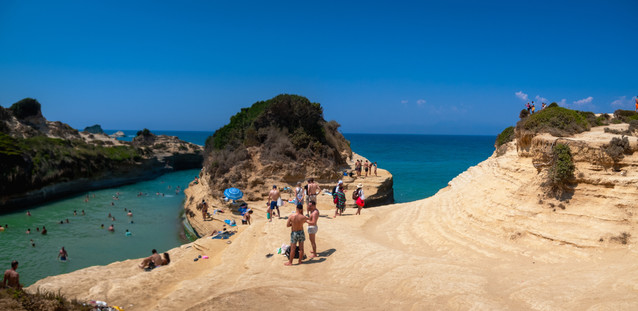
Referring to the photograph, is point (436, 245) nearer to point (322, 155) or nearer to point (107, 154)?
point (322, 155)

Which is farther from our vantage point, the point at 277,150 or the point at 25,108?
the point at 25,108

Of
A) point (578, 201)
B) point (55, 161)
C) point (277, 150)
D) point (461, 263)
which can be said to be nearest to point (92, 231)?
point (277, 150)

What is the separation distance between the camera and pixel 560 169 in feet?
29.7

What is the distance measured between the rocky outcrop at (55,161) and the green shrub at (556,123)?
3445 cm

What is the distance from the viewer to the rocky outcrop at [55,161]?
27859mm

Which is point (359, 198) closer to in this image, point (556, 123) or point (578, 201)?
point (556, 123)

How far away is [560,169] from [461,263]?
12.5 feet

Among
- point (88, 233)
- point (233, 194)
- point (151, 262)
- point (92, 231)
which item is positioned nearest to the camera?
point (151, 262)

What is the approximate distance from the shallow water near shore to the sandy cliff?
298 inches

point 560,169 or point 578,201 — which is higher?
point 560,169

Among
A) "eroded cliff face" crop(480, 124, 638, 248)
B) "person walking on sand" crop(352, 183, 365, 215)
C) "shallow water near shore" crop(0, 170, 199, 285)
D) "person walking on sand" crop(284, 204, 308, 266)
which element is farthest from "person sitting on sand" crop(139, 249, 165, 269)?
"eroded cliff face" crop(480, 124, 638, 248)

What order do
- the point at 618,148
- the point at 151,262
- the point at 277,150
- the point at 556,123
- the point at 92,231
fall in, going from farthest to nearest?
the point at 277,150 → the point at 92,231 → the point at 151,262 → the point at 556,123 → the point at 618,148

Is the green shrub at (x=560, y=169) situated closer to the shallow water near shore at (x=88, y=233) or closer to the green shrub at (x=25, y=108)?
the shallow water near shore at (x=88, y=233)

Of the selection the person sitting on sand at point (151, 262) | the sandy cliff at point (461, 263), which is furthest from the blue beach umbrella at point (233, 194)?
the person sitting on sand at point (151, 262)
